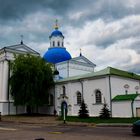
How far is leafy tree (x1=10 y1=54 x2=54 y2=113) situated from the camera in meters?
39.8

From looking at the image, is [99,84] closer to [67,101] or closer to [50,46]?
[67,101]

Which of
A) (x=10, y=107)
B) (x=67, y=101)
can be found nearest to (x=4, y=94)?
(x=10, y=107)

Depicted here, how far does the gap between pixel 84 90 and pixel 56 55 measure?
691 inches

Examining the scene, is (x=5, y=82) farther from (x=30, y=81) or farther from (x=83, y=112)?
(x=83, y=112)

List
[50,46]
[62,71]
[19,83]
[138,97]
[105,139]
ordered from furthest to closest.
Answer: [50,46] → [62,71] → [19,83] → [138,97] → [105,139]

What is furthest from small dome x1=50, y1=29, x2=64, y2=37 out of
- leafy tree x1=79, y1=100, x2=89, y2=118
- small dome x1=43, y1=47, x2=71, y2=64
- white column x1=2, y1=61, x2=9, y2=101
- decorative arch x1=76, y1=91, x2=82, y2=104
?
leafy tree x1=79, y1=100, x2=89, y2=118

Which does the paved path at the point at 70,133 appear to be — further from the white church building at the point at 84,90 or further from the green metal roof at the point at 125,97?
the white church building at the point at 84,90

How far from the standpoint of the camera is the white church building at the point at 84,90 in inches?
1324

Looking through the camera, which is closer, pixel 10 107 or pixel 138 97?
pixel 138 97

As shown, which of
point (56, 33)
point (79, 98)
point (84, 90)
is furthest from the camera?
point (56, 33)

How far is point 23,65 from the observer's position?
40906mm

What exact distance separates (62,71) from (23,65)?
42.5 feet

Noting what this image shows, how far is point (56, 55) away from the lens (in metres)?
54.0

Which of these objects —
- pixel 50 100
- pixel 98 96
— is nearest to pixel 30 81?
pixel 50 100
